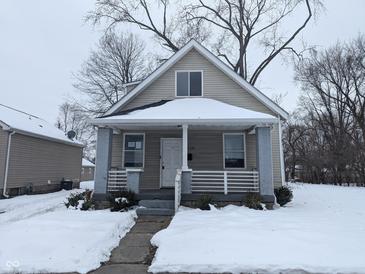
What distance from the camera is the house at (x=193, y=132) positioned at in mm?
11469

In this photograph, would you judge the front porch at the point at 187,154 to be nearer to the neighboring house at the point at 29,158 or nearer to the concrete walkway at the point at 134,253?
the concrete walkway at the point at 134,253

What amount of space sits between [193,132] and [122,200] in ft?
14.9

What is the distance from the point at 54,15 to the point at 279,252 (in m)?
21.3

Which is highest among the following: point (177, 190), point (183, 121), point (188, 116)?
point (188, 116)

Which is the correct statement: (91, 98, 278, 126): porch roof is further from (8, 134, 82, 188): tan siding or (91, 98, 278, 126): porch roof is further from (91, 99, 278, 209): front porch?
(8, 134, 82, 188): tan siding

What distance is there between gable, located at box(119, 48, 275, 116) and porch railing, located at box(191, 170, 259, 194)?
3.43 m

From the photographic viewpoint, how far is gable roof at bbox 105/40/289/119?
1279cm

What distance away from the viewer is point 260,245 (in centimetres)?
543

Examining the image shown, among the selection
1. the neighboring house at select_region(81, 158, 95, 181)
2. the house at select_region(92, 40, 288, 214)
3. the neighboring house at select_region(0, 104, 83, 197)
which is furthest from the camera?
the neighboring house at select_region(81, 158, 95, 181)

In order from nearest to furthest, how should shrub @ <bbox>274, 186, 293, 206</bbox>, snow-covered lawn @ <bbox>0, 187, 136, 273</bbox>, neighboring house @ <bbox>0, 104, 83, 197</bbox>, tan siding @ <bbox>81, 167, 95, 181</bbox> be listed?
snow-covered lawn @ <bbox>0, 187, 136, 273</bbox>, shrub @ <bbox>274, 186, 293, 206</bbox>, neighboring house @ <bbox>0, 104, 83, 197</bbox>, tan siding @ <bbox>81, 167, 95, 181</bbox>

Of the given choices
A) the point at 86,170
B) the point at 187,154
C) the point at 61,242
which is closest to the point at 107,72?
the point at 86,170

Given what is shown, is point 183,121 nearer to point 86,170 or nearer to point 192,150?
point 192,150

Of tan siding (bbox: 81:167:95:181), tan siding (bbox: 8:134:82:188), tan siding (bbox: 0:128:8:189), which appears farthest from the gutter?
tan siding (bbox: 81:167:95:181)

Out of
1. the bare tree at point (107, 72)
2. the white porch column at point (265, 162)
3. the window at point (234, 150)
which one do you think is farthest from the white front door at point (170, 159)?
the bare tree at point (107, 72)
